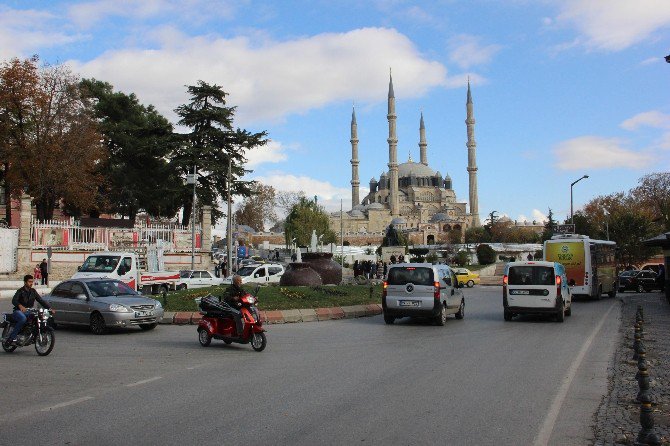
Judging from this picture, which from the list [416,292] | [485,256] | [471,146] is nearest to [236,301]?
[416,292]

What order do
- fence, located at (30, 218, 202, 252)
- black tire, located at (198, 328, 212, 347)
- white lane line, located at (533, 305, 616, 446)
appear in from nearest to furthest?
white lane line, located at (533, 305, 616, 446)
black tire, located at (198, 328, 212, 347)
fence, located at (30, 218, 202, 252)

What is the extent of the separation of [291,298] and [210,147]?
2671cm

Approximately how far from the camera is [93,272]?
74.7 feet

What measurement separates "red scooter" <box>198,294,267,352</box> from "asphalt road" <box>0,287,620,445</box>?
256mm

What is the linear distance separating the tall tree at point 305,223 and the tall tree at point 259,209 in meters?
6.63

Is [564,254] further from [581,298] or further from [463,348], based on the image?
[463,348]

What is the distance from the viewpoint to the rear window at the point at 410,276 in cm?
1692

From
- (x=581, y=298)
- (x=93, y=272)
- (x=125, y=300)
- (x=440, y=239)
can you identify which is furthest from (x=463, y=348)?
(x=440, y=239)

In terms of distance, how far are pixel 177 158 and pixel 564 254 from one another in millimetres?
27613

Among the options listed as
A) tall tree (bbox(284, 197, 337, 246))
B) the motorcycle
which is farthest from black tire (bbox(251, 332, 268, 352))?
tall tree (bbox(284, 197, 337, 246))

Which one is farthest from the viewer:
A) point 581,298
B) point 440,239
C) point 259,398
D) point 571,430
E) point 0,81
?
point 440,239

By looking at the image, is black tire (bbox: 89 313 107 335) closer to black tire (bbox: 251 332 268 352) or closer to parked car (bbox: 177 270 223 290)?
black tire (bbox: 251 332 268 352)

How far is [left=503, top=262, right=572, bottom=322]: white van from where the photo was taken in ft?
58.2

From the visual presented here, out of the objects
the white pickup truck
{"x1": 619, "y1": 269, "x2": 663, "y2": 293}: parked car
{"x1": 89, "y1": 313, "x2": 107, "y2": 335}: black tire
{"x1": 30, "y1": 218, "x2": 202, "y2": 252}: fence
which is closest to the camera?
{"x1": 89, "y1": 313, "x2": 107, "y2": 335}: black tire
